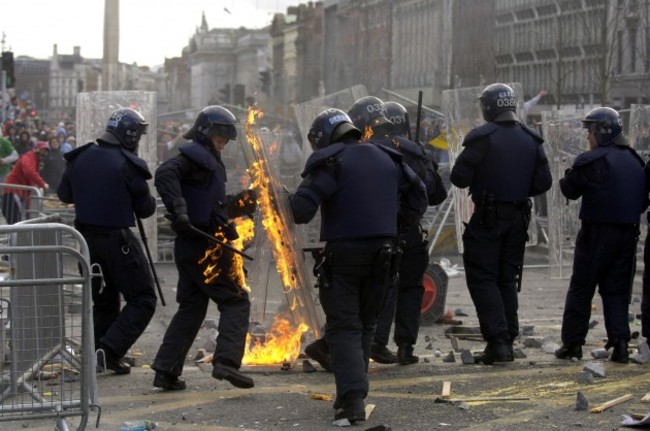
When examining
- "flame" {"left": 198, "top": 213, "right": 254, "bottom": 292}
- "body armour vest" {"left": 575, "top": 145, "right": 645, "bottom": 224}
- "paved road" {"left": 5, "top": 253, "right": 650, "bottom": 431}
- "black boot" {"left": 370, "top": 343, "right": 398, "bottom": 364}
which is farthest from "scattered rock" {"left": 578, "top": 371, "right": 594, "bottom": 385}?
"flame" {"left": 198, "top": 213, "right": 254, "bottom": 292}

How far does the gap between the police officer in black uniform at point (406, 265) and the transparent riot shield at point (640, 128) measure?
208 inches

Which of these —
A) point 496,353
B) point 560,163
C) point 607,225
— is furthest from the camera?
point 560,163

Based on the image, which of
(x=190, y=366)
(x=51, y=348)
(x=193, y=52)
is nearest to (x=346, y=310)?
(x=51, y=348)

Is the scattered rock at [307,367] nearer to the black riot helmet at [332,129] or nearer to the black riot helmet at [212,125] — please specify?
the black riot helmet at [212,125]

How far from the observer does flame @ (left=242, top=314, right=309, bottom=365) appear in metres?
9.47

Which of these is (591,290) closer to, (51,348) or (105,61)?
(51,348)

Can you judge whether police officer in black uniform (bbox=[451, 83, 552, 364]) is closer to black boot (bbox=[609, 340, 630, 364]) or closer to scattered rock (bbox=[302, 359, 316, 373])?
black boot (bbox=[609, 340, 630, 364])

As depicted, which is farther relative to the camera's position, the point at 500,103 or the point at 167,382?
the point at 500,103

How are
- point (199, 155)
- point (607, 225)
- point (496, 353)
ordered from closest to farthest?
point (199, 155) < point (496, 353) < point (607, 225)

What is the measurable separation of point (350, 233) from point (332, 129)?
2.19 ft

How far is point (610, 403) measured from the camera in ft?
25.6

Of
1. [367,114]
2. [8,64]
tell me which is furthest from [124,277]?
[8,64]

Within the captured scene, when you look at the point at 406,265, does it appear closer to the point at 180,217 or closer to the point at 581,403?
the point at 180,217

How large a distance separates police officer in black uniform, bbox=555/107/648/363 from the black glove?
3074 millimetres
